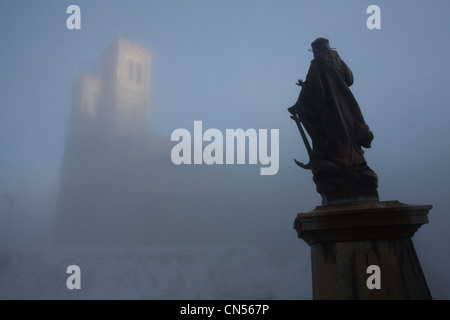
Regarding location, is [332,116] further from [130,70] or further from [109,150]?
[130,70]

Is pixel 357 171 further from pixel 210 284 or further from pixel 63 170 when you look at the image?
pixel 63 170

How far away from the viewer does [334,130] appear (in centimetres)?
352

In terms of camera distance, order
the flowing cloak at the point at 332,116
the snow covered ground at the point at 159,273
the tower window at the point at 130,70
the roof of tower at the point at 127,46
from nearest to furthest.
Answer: the flowing cloak at the point at 332,116 < the snow covered ground at the point at 159,273 < the tower window at the point at 130,70 < the roof of tower at the point at 127,46

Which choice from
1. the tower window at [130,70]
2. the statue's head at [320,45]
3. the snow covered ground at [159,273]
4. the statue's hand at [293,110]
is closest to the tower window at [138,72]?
the tower window at [130,70]

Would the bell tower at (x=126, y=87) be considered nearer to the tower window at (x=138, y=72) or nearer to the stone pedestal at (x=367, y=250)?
the tower window at (x=138, y=72)

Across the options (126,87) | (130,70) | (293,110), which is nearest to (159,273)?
(293,110)

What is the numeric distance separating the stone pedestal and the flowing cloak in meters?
0.60

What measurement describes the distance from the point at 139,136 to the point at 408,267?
51790mm

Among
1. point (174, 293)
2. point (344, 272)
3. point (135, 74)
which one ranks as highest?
point (135, 74)

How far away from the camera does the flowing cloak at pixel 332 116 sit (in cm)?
343

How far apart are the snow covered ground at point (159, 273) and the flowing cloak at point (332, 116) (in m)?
20.2

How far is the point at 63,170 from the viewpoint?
54219 millimetres

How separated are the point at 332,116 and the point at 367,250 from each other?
53.1 inches
